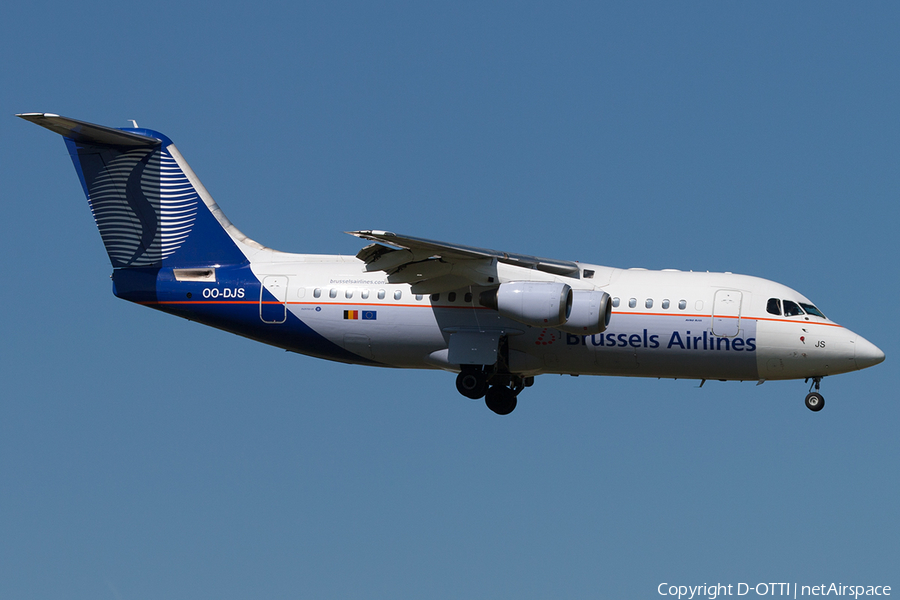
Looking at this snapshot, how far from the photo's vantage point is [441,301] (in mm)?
20031

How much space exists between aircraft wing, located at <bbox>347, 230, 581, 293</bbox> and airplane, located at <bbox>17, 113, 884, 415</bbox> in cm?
3

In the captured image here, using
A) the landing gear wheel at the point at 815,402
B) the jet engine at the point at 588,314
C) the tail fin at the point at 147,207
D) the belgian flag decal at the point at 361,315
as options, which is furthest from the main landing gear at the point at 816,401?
the tail fin at the point at 147,207

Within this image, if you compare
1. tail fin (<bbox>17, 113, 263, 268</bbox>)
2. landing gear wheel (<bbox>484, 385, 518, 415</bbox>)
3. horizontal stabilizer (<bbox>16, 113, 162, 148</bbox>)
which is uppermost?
horizontal stabilizer (<bbox>16, 113, 162, 148</bbox>)

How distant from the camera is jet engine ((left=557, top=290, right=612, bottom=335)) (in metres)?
18.7

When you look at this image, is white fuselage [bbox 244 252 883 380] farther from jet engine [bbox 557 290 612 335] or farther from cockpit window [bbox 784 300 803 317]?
jet engine [bbox 557 290 612 335]

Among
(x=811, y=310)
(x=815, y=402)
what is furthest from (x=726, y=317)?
(x=815, y=402)

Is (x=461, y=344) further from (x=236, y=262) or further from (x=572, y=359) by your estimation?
(x=236, y=262)

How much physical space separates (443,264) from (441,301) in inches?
34.0

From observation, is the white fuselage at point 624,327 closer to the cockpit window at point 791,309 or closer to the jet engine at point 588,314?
the cockpit window at point 791,309

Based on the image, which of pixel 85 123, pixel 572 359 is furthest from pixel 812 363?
pixel 85 123

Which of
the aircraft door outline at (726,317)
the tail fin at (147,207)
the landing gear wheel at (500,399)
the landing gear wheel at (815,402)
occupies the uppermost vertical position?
the tail fin at (147,207)

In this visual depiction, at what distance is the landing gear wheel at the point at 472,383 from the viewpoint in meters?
20.1

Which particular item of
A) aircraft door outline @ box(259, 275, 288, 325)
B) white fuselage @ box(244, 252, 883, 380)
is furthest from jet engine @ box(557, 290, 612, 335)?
aircraft door outline @ box(259, 275, 288, 325)

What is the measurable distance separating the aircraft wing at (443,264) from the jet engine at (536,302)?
630 millimetres
